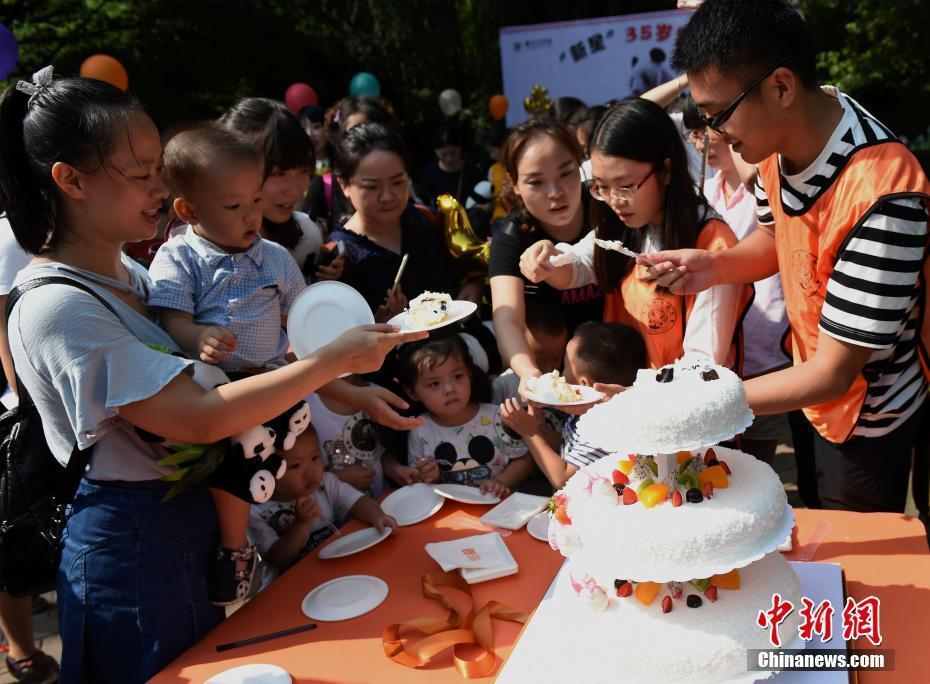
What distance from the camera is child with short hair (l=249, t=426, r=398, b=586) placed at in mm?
2385

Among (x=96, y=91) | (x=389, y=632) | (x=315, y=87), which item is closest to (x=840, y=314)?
(x=389, y=632)

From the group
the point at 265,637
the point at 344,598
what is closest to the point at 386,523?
the point at 344,598

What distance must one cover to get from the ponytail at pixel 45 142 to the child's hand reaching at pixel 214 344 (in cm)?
46

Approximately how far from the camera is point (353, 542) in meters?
2.23

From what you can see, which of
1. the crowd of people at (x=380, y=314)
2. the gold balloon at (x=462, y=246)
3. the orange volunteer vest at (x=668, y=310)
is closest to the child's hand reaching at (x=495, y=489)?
the crowd of people at (x=380, y=314)

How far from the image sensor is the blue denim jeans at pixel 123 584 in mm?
1749

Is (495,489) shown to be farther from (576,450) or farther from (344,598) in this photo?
(344,598)

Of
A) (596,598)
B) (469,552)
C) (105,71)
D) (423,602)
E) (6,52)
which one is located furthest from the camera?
(105,71)

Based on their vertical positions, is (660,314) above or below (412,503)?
above

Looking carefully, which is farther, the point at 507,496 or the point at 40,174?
the point at 507,496

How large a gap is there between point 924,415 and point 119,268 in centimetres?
213

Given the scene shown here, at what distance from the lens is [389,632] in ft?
5.74

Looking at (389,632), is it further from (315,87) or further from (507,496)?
(315,87)

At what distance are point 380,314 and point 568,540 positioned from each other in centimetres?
163
